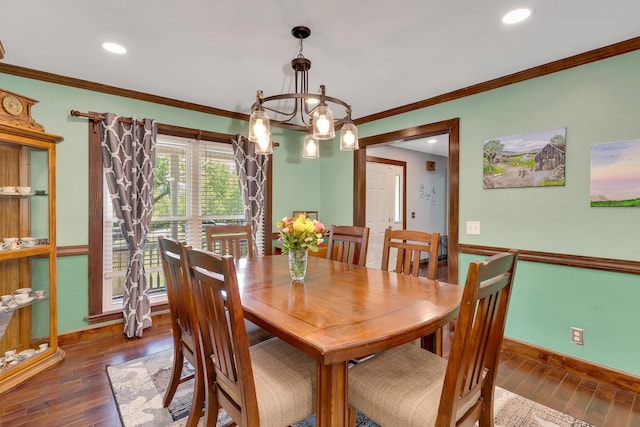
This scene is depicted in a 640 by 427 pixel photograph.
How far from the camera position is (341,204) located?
14.1 ft

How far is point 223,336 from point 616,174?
2.79 m

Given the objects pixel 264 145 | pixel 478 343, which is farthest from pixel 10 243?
pixel 478 343

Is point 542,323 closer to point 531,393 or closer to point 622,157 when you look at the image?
point 531,393

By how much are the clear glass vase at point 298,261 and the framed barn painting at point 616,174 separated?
2.19 meters

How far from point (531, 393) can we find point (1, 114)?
13.9 ft

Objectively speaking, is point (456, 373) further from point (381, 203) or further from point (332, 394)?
point (381, 203)

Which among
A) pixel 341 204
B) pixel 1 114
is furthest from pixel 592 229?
pixel 1 114

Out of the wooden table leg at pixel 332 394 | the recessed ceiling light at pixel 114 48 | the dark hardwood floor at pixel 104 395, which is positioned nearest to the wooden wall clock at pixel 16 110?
the recessed ceiling light at pixel 114 48

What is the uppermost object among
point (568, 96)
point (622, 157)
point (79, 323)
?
point (568, 96)

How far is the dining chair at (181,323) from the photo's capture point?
1.52 m

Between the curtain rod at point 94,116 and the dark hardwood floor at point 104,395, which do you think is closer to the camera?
the dark hardwood floor at point 104,395

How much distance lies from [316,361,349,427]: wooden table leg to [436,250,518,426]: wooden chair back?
35 cm

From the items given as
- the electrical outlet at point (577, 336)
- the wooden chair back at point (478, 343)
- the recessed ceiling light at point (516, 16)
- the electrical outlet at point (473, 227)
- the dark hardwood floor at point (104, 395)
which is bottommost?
the dark hardwood floor at point (104, 395)

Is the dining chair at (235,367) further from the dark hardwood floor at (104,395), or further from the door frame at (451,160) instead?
the door frame at (451,160)
